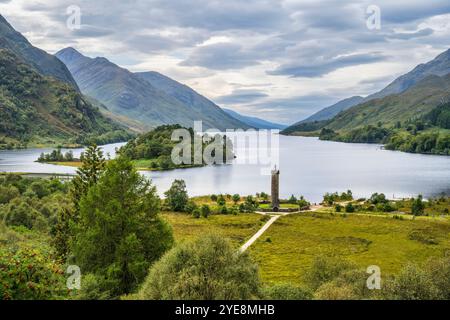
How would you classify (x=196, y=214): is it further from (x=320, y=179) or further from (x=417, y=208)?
(x=320, y=179)

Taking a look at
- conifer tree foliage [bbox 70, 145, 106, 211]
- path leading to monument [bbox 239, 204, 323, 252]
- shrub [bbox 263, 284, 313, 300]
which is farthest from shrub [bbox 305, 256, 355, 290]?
conifer tree foliage [bbox 70, 145, 106, 211]

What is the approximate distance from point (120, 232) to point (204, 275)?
1452cm

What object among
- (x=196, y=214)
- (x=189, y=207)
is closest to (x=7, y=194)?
(x=189, y=207)

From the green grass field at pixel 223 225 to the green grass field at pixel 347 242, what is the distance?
3.51m

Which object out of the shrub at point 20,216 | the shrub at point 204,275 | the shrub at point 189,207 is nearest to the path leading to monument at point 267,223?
the shrub at point 189,207

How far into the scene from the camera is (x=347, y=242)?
241ft

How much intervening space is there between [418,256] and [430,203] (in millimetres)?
49858

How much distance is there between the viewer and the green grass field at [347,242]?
5943cm

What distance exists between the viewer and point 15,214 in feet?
265

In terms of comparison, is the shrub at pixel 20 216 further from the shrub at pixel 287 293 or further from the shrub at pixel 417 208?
the shrub at pixel 417 208

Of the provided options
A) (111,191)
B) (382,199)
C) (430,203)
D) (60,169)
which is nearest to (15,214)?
(111,191)

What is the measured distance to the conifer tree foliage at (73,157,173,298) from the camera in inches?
1430

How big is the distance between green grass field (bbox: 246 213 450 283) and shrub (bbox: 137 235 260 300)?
24164mm
